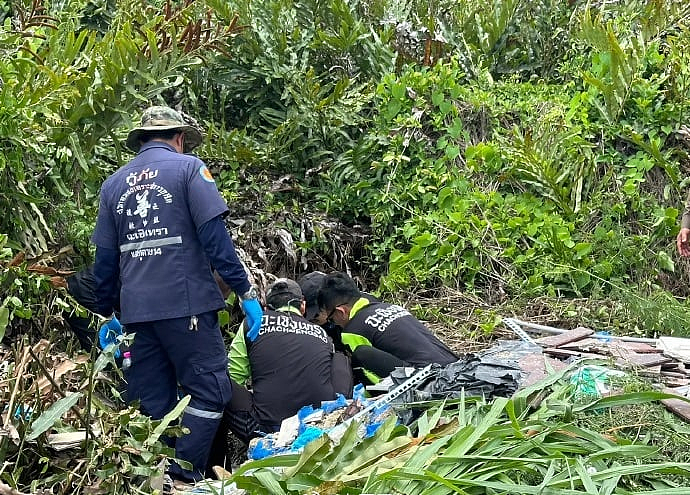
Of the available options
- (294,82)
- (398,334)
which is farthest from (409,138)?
(398,334)

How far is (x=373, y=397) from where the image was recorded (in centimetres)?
426

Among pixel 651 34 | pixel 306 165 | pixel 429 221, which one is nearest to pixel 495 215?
pixel 429 221

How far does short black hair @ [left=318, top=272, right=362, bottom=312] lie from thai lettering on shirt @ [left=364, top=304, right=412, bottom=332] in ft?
0.69

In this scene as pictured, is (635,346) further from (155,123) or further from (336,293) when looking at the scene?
(155,123)

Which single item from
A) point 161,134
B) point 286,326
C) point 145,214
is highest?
point 161,134

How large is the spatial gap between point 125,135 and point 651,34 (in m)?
4.64

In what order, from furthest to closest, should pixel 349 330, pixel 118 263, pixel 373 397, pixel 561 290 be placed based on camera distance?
pixel 561 290, pixel 349 330, pixel 118 263, pixel 373 397

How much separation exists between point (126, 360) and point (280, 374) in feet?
2.74

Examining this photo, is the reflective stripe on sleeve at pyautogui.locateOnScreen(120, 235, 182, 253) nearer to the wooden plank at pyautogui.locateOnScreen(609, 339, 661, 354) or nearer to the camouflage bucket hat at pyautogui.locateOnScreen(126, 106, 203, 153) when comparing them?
the camouflage bucket hat at pyautogui.locateOnScreen(126, 106, 203, 153)

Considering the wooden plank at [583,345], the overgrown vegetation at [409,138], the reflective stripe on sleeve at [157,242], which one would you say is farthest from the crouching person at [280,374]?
the wooden plank at [583,345]

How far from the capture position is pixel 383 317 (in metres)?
5.07

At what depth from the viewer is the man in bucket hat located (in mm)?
4461

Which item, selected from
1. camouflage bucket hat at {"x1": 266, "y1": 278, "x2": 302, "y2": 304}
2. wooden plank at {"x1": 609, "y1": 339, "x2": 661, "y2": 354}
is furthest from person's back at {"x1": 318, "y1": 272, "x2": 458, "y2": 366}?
wooden plank at {"x1": 609, "y1": 339, "x2": 661, "y2": 354}

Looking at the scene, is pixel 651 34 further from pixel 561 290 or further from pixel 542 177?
pixel 561 290
